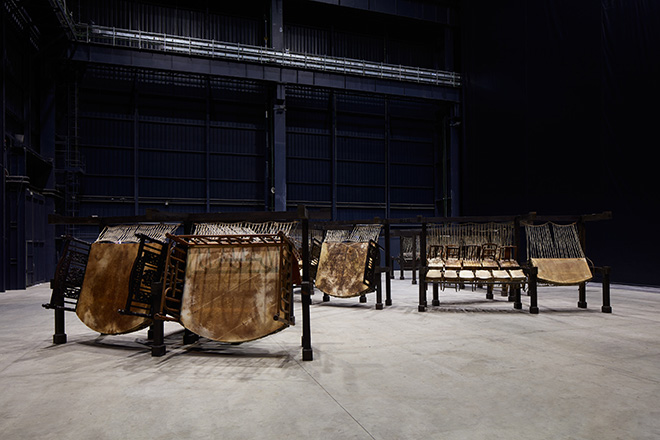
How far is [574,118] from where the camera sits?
541 inches

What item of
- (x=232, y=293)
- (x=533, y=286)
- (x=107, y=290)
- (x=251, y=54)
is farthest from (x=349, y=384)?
(x=251, y=54)

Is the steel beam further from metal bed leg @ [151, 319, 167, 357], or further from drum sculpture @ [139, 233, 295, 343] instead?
metal bed leg @ [151, 319, 167, 357]

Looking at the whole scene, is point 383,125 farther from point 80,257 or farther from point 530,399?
point 530,399

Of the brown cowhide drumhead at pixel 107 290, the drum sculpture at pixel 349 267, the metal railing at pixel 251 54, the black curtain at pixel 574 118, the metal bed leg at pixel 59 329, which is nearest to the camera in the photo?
the brown cowhide drumhead at pixel 107 290

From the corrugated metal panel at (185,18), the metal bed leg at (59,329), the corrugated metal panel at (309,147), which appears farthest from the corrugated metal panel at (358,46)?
the metal bed leg at (59,329)

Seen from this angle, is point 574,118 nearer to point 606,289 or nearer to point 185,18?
point 606,289

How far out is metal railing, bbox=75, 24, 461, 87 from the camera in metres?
15.3

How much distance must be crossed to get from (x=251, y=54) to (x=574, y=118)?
39.1 ft

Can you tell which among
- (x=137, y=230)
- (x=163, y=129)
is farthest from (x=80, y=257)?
(x=163, y=129)

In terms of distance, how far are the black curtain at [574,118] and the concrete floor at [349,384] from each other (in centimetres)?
772

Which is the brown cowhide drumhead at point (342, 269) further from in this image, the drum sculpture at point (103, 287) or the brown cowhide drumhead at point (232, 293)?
the drum sculpture at point (103, 287)

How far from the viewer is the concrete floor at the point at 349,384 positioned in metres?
2.63

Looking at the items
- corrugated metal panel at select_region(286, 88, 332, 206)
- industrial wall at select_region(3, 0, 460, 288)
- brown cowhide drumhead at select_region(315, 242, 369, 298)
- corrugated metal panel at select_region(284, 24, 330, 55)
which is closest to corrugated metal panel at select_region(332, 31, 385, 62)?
industrial wall at select_region(3, 0, 460, 288)

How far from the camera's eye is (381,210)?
20.0 m
